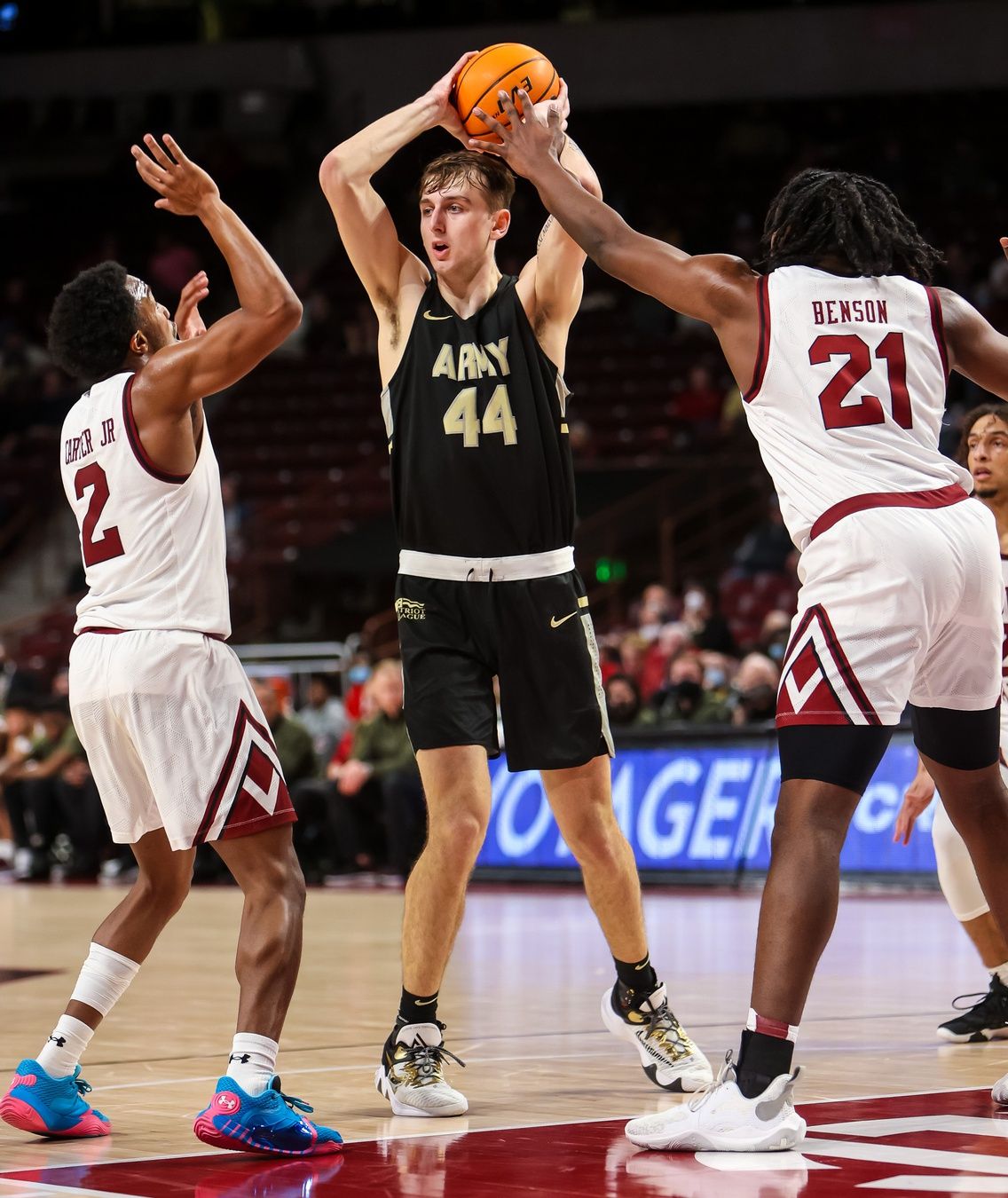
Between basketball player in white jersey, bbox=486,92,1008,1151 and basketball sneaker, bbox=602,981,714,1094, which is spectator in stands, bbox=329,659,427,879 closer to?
basketball sneaker, bbox=602,981,714,1094

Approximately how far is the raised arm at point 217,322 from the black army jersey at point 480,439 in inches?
28.9

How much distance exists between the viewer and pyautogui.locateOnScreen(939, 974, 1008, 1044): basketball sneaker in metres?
6.27

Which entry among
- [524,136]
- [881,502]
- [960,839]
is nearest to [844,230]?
[881,502]

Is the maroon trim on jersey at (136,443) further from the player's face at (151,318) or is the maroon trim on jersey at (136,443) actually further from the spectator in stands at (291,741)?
the spectator in stands at (291,741)

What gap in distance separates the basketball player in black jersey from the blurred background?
854 centimetres

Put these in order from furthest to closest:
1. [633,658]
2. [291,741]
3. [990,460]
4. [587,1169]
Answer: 1. [633,658]
2. [291,741]
3. [990,460]
4. [587,1169]

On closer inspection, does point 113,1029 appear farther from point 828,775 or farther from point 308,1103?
point 828,775

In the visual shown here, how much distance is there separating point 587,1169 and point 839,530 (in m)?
1.56

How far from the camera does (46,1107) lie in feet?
15.6

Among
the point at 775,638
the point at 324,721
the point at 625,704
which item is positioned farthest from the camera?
the point at 324,721

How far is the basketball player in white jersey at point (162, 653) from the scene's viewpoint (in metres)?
4.73

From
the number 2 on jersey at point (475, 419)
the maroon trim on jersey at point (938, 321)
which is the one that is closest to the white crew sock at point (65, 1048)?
the number 2 on jersey at point (475, 419)

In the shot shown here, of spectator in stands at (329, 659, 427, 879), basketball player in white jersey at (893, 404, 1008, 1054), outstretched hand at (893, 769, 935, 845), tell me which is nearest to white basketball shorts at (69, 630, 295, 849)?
outstretched hand at (893, 769, 935, 845)

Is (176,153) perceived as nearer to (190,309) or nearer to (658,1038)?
(190,309)
